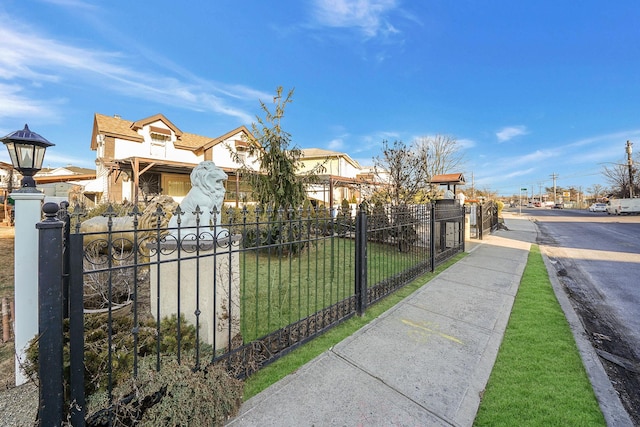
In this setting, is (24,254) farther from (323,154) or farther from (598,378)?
(323,154)

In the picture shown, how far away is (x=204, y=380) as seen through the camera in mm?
2182

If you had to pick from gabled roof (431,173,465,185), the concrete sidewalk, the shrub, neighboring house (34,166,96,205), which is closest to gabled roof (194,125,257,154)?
neighboring house (34,166,96,205)

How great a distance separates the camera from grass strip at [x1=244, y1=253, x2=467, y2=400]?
2.72 m

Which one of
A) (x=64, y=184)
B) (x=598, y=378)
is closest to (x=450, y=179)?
(x=598, y=378)

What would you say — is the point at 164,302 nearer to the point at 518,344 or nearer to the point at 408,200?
the point at 518,344

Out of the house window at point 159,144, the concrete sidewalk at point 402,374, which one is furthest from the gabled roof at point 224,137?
the concrete sidewalk at point 402,374

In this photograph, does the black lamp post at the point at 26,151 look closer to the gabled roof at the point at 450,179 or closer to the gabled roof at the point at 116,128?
the gabled roof at the point at 450,179

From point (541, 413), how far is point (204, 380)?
2.83 metres

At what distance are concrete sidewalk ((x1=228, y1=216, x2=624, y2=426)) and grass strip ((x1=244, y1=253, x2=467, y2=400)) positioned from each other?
0.10 metres

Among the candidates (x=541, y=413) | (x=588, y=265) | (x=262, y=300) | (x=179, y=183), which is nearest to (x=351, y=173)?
(x=179, y=183)

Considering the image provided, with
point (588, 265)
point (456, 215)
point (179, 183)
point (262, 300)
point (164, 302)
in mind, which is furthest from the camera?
point (179, 183)

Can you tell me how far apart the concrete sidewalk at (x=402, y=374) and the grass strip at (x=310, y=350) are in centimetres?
10

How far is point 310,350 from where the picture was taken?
3.29m

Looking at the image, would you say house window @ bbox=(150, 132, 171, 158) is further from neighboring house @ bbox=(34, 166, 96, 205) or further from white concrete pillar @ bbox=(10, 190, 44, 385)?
white concrete pillar @ bbox=(10, 190, 44, 385)
